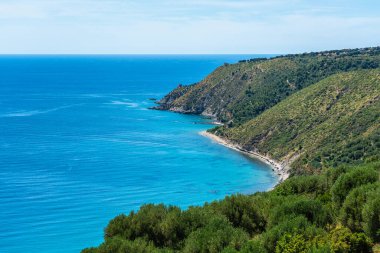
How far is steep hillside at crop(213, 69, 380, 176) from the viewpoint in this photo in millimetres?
87500

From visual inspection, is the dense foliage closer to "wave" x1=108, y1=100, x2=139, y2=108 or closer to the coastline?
the coastline

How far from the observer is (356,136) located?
3570 inches

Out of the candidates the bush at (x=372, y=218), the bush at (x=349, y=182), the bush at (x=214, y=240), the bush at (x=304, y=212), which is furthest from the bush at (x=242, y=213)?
the bush at (x=372, y=218)

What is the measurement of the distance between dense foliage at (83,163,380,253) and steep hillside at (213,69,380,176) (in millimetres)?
51022

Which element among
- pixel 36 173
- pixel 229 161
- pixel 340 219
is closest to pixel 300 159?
pixel 229 161

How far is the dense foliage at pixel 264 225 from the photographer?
976 inches

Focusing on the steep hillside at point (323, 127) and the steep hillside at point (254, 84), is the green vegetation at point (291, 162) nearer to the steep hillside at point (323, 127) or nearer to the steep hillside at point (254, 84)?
the steep hillside at point (323, 127)

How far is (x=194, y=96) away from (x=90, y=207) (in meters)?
106

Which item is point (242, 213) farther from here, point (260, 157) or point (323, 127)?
point (323, 127)

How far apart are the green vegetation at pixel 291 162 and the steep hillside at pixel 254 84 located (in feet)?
1.36

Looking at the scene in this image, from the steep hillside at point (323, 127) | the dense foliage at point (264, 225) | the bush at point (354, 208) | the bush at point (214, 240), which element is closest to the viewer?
the dense foliage at point (264, 225)

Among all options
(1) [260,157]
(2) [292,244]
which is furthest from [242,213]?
(1) [260,157]

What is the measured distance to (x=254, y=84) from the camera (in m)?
160

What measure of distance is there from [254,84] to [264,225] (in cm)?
12893
